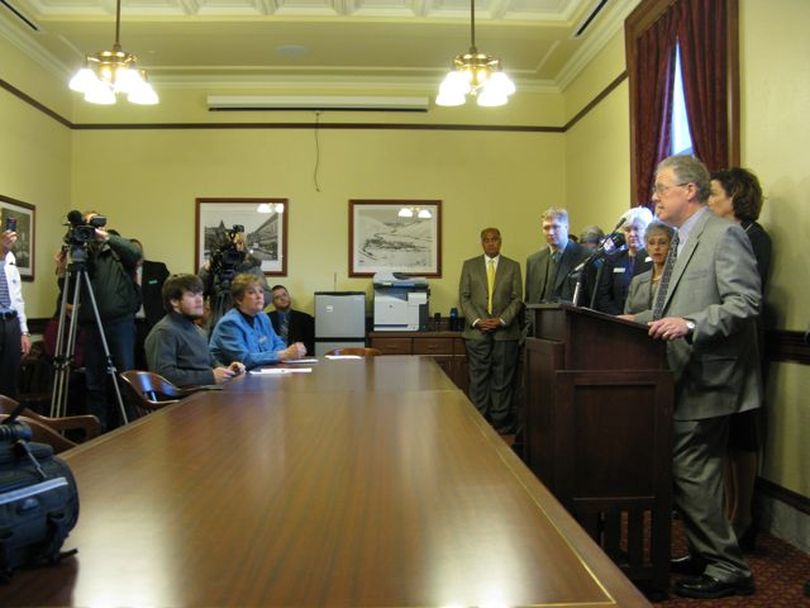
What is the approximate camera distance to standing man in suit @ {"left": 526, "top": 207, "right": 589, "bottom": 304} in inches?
176

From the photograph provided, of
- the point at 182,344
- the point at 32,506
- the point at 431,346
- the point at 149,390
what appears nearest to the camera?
the point at 32,506

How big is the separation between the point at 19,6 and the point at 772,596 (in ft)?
18.7

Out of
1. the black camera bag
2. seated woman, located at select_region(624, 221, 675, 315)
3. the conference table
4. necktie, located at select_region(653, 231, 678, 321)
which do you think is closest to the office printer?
seated woman, located at select_region(624, 221, 675, 315)

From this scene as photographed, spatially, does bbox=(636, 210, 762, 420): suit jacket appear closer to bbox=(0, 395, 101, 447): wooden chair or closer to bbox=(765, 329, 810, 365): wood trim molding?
bbox=(765, 329, 810, 365): wood trim molding

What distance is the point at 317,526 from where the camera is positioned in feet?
3.02

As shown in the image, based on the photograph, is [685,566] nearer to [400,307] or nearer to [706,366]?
[706,366]

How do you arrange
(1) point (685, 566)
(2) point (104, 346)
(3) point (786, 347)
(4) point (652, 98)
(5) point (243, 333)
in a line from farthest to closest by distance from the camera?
(4) point (652, 98)
(2) point (104, 346)
(5) point (243, 333)
(3) point (786, 347)
(1) point (685, 566)

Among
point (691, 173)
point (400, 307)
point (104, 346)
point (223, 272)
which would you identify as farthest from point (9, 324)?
point (691, 173)

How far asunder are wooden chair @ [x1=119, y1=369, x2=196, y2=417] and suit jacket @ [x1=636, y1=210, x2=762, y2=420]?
6.10 feet

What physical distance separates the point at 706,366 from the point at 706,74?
2.05 metres

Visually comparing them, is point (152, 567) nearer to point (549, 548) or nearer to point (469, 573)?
point (469, 573)

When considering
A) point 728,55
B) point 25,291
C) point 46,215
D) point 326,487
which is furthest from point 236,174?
point 326,487

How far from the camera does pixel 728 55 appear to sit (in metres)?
3.38

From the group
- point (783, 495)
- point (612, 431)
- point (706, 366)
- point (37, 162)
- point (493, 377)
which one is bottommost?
point (783, 495)
